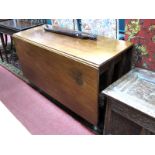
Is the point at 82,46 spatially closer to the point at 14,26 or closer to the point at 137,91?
the point at 137,91

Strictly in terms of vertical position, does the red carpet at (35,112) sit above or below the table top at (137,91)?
below

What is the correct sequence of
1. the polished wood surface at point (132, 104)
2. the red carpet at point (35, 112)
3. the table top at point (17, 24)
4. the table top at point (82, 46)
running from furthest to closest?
the table top at point (17, 24), the red carpet at point (35, 112), the table top at point (82, 46), the polished wood surface at point (132, 104)

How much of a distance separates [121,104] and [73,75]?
48 centimetres

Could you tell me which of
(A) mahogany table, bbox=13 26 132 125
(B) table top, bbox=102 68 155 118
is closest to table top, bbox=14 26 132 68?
(A) mahogany table, bbox=13 26 132 125

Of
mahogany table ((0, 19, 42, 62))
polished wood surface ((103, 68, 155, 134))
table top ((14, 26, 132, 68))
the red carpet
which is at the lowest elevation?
the red carpet

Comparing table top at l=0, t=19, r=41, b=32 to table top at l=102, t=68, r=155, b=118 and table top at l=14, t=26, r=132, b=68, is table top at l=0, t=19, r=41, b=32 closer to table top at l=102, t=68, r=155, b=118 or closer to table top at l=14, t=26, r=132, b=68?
table top at l=14, t=26, r=132, b=68

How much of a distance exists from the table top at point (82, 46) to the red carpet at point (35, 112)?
681mm

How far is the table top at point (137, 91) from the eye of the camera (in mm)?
1173

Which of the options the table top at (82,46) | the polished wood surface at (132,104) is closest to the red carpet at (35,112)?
the polished wood surface at (132,104)

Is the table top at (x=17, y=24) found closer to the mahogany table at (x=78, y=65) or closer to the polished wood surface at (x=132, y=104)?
the mahogany table at (x=78, y=65)

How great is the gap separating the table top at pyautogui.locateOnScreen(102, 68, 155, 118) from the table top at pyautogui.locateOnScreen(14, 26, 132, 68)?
213 millimetres

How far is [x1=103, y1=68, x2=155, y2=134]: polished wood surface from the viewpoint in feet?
3.80

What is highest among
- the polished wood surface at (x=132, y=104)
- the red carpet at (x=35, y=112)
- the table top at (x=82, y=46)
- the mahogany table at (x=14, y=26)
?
the mahogany table at (x=14, y=26)

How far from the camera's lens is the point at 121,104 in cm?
125
